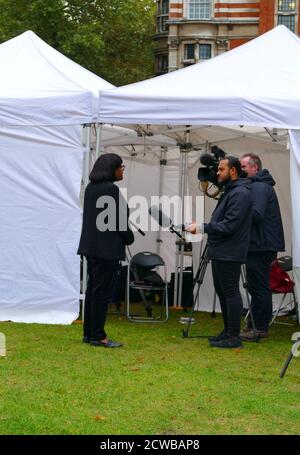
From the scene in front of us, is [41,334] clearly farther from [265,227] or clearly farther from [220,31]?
[220,31]

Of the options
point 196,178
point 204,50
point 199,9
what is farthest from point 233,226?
point 199,9

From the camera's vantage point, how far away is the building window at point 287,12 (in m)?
46.2

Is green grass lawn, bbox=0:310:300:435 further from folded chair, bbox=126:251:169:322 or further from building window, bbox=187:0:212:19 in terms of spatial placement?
building window, bbox=187:0:212:19

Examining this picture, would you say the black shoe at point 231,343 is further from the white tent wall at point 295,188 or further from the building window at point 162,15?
the building window at point 162,15

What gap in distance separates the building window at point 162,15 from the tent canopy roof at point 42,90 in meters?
40.6

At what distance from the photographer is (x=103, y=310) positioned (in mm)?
7996

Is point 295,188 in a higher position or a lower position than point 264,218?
higher

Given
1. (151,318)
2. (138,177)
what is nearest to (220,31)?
(138,177)

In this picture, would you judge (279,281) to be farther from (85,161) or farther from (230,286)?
(85,161)

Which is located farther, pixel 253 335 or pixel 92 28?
pixel 92 28

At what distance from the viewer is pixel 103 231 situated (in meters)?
7.96

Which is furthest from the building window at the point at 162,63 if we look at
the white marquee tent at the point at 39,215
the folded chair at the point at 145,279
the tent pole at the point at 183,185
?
the white marquee tent at the point at 39,215

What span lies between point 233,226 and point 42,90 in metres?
3.04

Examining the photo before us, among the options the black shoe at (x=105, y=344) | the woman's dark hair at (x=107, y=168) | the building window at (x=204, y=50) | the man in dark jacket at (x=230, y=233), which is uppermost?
the building window at (x=204, y=50)
